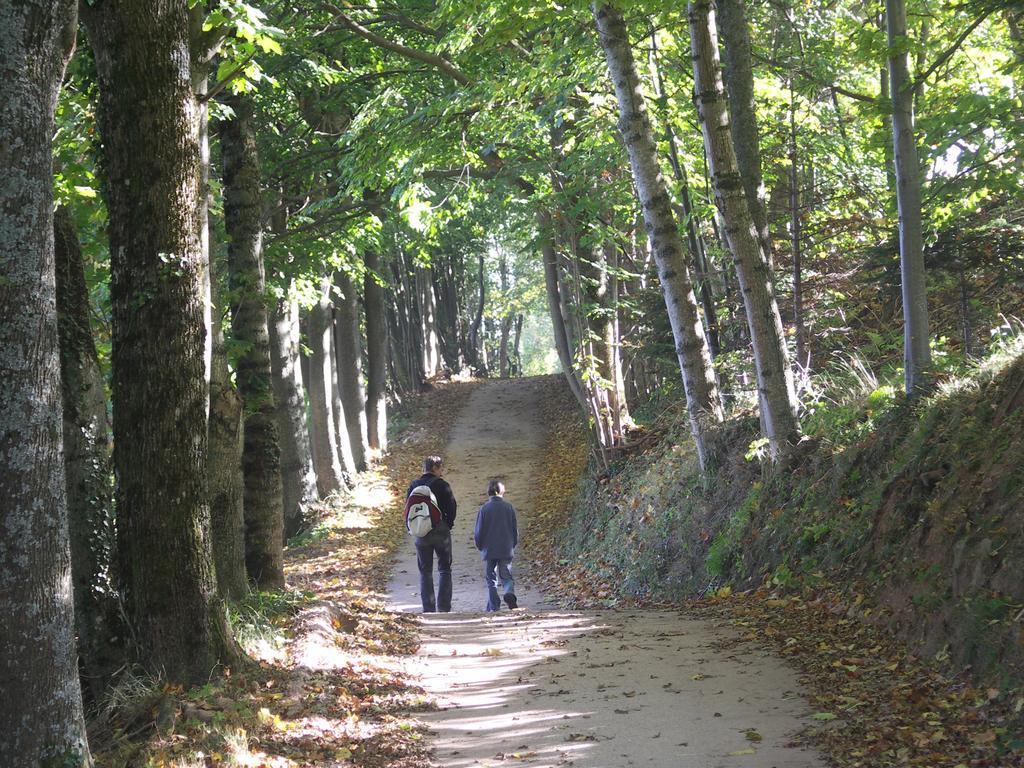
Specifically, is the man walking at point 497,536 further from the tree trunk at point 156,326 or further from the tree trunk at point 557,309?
the tree trunk at point 156,326

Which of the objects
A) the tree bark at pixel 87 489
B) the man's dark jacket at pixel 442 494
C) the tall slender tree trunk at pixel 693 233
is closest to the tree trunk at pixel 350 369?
the tall slender tree trunk at pixel 693 233

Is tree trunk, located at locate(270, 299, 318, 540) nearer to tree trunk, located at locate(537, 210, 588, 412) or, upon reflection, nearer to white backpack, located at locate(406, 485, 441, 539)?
tree trunk, located at locate(537, 210, 588, 412)

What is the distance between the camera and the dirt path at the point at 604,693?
17.9 feet

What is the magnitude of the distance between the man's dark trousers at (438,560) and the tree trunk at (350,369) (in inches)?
507

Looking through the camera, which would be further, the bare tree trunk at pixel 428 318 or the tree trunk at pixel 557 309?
the bare tree trunk at pixel 428 318

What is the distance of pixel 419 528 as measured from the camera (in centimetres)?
1228

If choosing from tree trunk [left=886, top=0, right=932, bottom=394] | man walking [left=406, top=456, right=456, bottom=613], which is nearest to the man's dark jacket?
man walking [left=406, top=456, right=456, bottom=613]

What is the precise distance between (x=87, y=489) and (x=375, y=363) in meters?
22.0

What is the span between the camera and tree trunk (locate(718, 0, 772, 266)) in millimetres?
11656

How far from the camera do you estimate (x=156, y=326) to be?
577 cm

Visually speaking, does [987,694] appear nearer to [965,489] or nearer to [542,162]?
[965,489]

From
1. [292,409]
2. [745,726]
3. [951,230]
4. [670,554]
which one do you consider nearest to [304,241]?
[292,409]

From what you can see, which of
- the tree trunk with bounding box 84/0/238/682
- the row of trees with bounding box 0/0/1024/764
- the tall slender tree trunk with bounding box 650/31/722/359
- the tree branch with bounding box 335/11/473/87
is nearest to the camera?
the row of trees with bounding box 0/0/1024/764

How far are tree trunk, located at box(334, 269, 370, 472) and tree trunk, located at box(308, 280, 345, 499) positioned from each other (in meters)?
1.98
